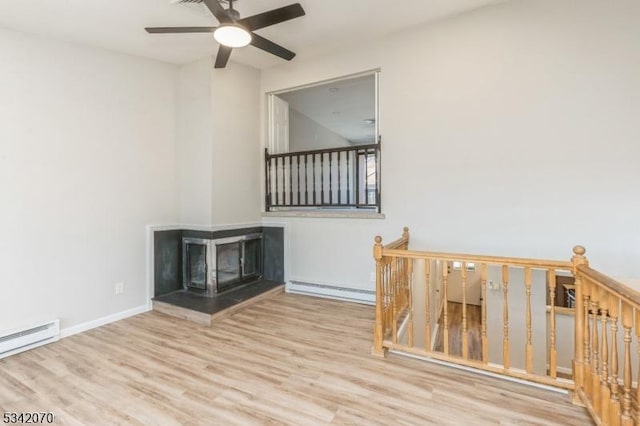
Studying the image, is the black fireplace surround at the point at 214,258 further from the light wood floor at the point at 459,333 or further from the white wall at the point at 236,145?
the light wood floor at the point at 459,333

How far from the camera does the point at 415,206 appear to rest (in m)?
3.81

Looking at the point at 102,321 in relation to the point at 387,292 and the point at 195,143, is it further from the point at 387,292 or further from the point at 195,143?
the point at 387,292

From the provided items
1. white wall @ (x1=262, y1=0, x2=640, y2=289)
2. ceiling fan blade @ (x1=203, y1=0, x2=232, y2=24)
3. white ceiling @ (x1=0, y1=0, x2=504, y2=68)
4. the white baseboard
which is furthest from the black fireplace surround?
ceiling fan blade @ (x1=203, y1=0, x2=232, y2=24)

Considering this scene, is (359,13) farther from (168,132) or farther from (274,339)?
(274,339)

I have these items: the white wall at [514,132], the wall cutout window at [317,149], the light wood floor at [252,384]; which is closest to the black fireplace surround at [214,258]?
the wall cutout window at [317,149]

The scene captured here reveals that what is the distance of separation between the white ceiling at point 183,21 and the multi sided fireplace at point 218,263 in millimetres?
2367

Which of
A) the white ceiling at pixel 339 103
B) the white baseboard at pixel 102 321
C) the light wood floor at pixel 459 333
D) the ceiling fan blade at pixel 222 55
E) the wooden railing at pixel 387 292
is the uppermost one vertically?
the white ceiling at pixel 339 103

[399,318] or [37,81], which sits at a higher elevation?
[37,81]

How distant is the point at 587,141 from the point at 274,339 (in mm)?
3509

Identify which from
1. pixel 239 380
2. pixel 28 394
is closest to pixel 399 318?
pixel 239 380

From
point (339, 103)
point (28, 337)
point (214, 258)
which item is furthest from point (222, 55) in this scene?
point (339, 103)

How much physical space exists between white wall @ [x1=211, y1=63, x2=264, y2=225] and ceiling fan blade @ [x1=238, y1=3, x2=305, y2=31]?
1.54 metres

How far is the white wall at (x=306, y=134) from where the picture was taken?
6691 mm

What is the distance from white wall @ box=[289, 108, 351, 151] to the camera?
6.69 meters
